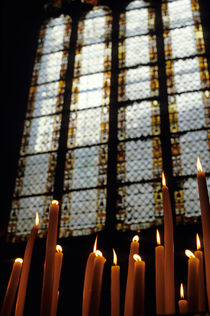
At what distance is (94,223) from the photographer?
4.75 m

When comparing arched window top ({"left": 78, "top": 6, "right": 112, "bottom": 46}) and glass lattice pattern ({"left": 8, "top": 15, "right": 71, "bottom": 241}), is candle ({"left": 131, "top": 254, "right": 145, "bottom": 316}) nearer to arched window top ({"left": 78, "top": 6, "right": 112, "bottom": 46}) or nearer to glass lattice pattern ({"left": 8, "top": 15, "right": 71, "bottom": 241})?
glass lattice pattern ({"left": 8, "top": 15, "right": 71, "bottom": 241})

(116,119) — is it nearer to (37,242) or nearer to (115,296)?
(37,242)

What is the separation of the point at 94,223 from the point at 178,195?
2.75ft

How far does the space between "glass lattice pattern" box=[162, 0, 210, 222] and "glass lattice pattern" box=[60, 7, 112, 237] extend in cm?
74

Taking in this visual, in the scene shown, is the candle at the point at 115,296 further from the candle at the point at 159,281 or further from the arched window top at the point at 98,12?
the arched window top at the point at 98,12

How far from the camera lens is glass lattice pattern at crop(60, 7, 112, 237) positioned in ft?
16.1

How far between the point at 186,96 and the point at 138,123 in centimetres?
62

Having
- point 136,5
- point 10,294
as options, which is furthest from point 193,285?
point 136,5

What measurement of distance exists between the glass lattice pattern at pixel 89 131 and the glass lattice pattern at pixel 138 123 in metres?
0.18

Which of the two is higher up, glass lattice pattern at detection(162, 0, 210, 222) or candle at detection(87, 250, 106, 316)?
glass lattice pattern at detection(162, 0, 210, 222)

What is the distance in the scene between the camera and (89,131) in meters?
5.57

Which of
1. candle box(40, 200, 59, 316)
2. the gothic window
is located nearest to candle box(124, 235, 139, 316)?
candle box(40, 200, 59, 316)

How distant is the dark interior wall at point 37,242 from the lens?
4.05 metres

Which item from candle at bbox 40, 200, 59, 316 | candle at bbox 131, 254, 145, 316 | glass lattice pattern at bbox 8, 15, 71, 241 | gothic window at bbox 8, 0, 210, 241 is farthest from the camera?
glass lattice pattern at bbox 8, 15, 71, 241
